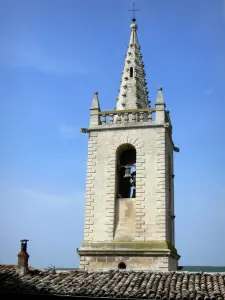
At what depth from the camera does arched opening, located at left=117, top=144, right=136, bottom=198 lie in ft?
70.4

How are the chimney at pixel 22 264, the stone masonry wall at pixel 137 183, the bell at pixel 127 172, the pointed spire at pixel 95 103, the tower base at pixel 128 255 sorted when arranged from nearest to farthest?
the chimney at pixel 22 264
the tower base at pixel 128 255
the stone masonry wall at pixel 137 183
the bell at pixel 127 172
the pointed spire at pixel 95 103

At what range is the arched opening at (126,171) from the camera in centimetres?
2145

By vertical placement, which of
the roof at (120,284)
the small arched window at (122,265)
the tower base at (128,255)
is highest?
the tower base at (128,255)

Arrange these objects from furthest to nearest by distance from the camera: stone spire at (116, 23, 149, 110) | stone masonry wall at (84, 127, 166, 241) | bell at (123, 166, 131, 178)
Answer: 1. stone spire at (116, 23, 149, 110)
2. bell at (123, 166, 131, 178)
3. stone masonry wall at (84, 127, 166, 241)

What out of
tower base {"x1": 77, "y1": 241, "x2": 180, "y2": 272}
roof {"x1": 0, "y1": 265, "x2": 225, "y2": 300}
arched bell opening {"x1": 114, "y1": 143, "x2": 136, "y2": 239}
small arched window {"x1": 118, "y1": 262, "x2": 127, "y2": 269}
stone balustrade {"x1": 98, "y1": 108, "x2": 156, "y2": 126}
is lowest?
roof {"x1": 0, "y1": 265, "x2": 225, "y2": 300}

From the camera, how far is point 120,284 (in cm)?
1484

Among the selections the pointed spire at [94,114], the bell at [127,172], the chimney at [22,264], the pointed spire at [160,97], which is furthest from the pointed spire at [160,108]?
the chimney at [22,264]

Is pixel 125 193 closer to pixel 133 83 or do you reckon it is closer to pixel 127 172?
pixel 127 172

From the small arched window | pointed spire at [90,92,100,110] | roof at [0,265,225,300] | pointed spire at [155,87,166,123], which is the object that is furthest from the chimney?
pointed spire at [155,87,166,123]

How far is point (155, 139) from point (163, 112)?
133 centimetres

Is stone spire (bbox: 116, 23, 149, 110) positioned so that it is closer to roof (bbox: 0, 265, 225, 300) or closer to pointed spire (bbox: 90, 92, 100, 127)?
pointed spire (bbox: 90, 92, 100, 127)

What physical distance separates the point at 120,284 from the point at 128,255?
4.53 m

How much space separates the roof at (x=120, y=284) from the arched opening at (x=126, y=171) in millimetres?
5452

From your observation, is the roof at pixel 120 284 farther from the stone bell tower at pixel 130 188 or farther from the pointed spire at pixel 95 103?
the pointed spire at pixel 95 103
